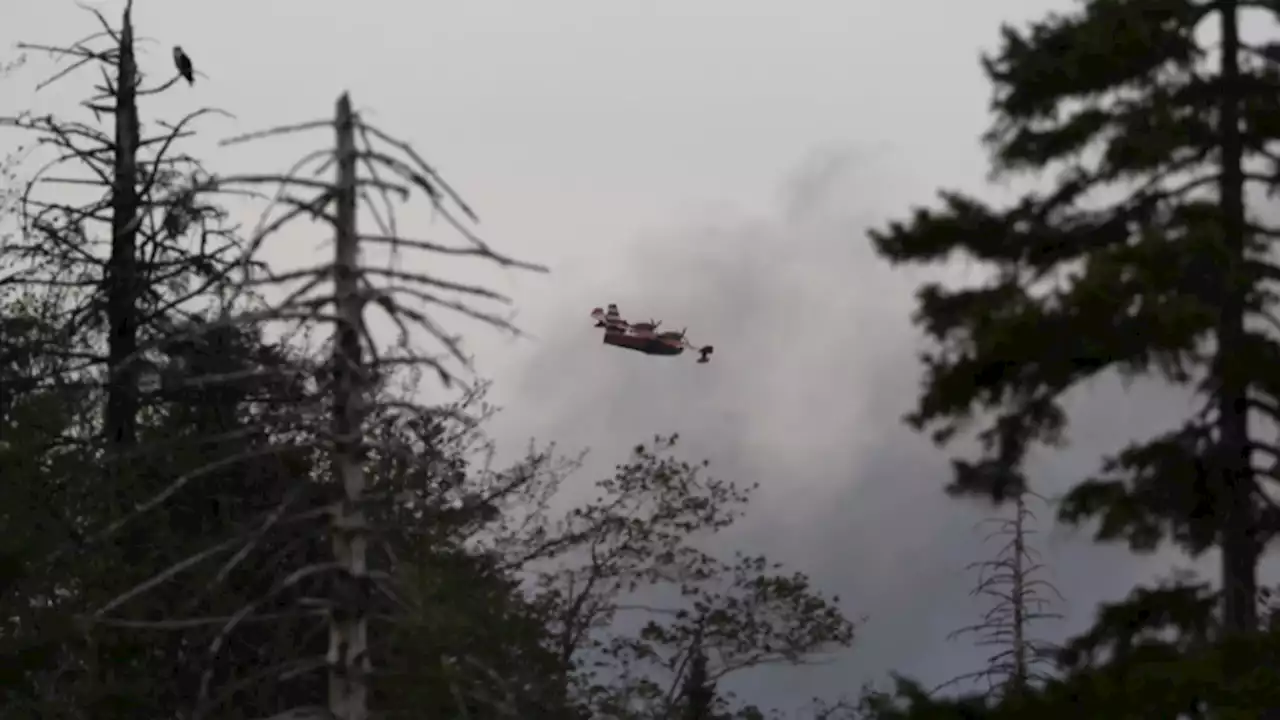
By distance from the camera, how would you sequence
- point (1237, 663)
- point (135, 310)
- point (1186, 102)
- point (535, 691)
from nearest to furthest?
point (535, 691) → point (1237, 663) → point (1186, 102) → point (135, 310)

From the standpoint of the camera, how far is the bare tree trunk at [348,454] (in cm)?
1039

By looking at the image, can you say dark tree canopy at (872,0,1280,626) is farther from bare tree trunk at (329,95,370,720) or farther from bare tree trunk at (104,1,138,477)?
bare tree trunk at (104,1,138,477)

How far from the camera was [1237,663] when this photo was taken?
12.3 metres

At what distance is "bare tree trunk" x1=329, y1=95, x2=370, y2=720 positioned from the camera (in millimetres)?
10391

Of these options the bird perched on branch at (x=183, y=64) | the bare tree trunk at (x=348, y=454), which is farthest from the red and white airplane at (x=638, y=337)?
the bare tree trunk at (x=348, y=454)

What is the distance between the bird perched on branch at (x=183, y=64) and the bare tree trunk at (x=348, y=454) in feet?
43.7

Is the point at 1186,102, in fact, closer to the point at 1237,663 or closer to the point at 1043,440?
the point at 1043,440

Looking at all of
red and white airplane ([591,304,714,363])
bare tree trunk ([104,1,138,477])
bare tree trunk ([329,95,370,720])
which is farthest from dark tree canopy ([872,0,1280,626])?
red and white airplane ([591,304,714,363])

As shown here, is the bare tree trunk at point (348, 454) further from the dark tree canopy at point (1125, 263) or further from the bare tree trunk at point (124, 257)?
the bare tree trunk at point (124, 257)

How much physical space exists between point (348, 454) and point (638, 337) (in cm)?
2724

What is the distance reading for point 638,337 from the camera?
37.7 meters

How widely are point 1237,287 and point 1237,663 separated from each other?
2876 millimetres

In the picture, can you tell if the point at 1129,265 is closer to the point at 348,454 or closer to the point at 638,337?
the point at 348,454

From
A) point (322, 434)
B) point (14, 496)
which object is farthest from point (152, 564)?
point (322, 434)
